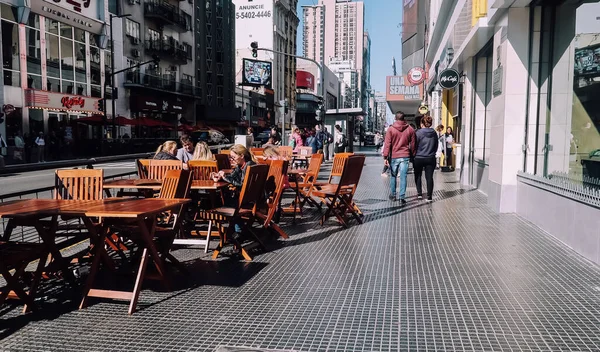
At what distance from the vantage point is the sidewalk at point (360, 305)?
11.4ft

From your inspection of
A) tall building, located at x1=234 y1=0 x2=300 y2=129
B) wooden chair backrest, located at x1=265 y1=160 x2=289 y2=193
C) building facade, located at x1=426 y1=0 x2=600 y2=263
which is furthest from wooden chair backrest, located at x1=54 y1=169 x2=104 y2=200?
tall building, located at x1=234 y1=0 x2=300 y2=129

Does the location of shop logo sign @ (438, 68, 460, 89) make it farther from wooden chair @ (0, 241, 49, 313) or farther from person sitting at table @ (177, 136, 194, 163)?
wooden chair @ (0, 241, 49, 313)

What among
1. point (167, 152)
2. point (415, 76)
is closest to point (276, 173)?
point (167, 152)

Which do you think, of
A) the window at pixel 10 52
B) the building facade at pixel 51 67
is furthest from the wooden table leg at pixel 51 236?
the window at pixel 10 52

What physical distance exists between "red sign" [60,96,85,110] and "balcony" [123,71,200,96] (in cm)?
638

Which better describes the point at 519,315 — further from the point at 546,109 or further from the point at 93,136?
the point at 93,136

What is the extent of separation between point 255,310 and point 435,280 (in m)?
1.87

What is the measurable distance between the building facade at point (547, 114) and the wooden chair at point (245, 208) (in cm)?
370

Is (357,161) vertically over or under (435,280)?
over

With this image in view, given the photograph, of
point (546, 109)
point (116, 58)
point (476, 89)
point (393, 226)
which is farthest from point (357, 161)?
point (116, 58)

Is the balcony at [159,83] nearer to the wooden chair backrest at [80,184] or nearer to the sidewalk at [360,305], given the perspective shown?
the wooden chair backrest at [80,184]

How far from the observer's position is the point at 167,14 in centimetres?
4422

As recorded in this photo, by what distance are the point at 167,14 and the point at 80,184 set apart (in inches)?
1668

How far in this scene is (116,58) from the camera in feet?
125
